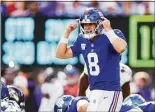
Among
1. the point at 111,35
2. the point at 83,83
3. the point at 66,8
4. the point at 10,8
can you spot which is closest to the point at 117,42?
the point at 111,35

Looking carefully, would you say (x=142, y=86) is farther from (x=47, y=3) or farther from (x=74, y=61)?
(x=47, y=3)

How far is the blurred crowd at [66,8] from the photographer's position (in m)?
12.5

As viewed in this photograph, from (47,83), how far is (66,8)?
1.24 meters

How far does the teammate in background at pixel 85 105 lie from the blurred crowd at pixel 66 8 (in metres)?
5.03

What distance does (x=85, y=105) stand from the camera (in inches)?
281

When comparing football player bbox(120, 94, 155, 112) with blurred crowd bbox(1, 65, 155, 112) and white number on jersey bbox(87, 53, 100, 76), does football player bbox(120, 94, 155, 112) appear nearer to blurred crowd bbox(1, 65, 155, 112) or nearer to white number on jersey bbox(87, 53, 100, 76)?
white number on jersey bbox(87, 53, 100, 76)

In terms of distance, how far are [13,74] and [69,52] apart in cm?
525

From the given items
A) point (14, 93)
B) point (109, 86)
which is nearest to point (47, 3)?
point (14, 93)

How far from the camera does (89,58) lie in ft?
23.7

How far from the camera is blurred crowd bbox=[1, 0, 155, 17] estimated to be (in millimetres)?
12516

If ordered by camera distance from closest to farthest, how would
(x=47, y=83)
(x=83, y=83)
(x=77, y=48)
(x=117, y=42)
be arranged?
(x=117, y=42)
(x=77, y=48)
(x=83, y=83)
(x=47, y=83)

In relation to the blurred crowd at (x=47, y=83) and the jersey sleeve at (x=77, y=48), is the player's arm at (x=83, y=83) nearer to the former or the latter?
the jersey sleeve at (x=77, y=48)

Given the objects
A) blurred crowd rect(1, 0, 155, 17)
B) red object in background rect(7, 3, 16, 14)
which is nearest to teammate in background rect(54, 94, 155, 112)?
blurred crowd rect(1, 0, 155, 17)

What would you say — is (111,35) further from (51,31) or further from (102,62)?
(51,31)
